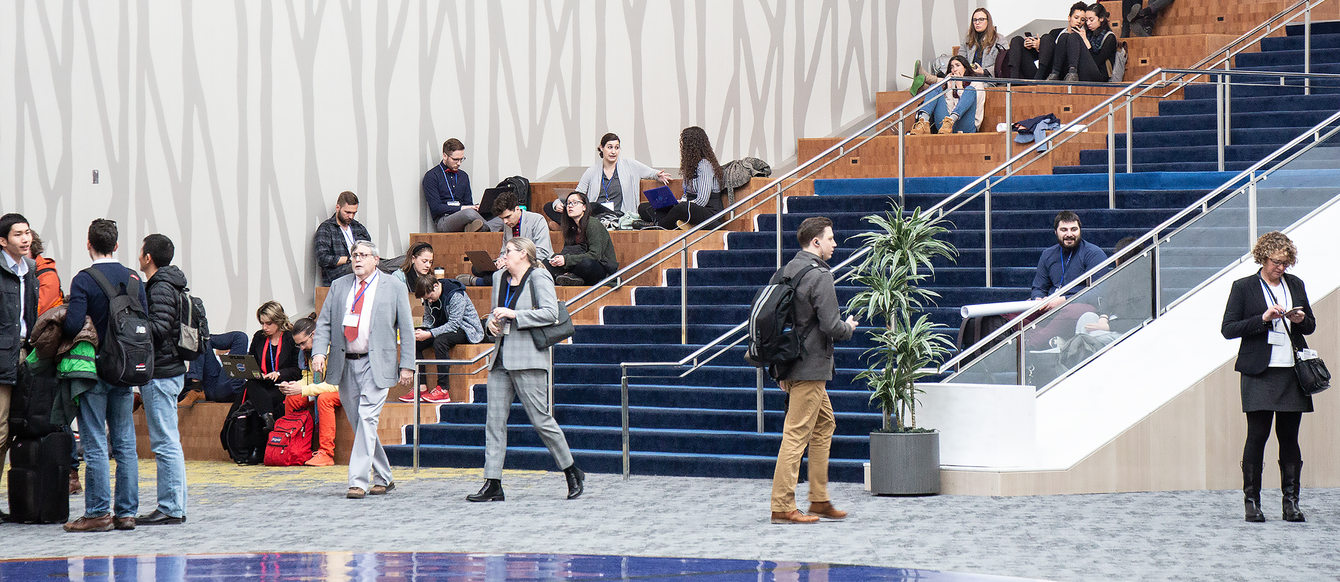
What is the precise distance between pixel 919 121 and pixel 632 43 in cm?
358

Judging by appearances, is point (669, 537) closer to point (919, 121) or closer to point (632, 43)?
point (919, 121)

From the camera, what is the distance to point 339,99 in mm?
14531

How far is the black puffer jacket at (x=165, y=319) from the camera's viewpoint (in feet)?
26.5

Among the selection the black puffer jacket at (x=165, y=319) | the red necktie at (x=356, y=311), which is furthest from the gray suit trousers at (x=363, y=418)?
the black puffer jacket at (x=165, y=319)

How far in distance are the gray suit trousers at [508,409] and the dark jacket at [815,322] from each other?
1768 mm

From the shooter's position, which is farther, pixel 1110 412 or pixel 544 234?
pixel 544 234

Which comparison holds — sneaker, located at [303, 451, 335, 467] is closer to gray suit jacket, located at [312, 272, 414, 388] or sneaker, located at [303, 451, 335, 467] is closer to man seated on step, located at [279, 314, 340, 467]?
man seated on step, located at [279, 314, 340, 467]

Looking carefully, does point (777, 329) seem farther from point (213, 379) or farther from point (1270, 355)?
point (213, 379)

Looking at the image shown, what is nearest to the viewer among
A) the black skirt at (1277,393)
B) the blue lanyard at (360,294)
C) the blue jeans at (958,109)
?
the black skirt at (1277,393)

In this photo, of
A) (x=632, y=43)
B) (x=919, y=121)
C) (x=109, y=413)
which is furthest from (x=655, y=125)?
(x=109, y=413)

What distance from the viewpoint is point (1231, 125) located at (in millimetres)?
13562

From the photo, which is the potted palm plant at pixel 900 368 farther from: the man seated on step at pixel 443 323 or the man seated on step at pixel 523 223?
the man seated on step at pixel 523 223

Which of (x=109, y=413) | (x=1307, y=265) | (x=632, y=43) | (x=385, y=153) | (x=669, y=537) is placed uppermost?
(x=632, y=43)

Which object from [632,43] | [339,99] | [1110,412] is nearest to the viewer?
[1110,412]
